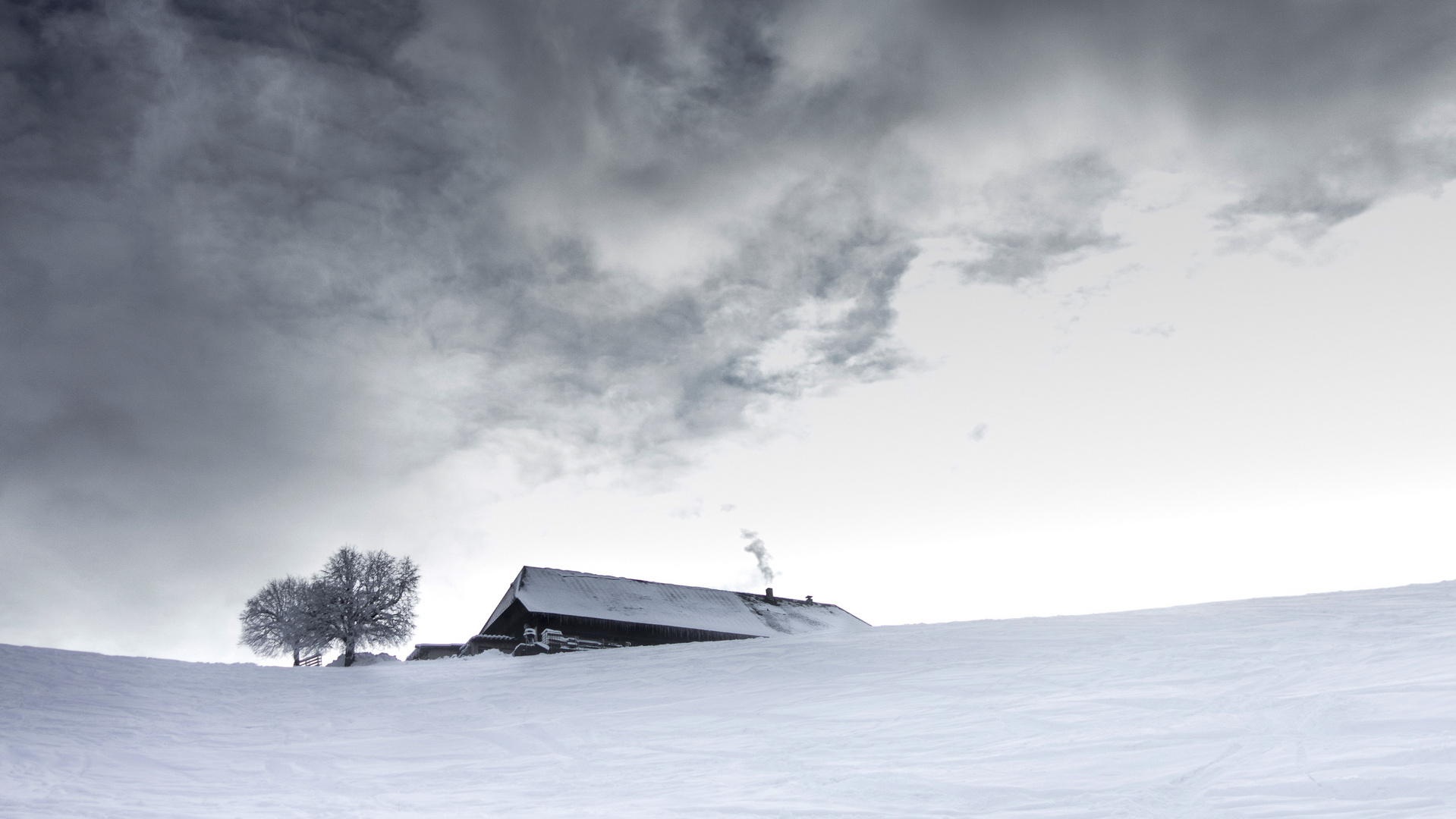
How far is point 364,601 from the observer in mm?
42219

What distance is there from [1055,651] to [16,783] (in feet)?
52.3

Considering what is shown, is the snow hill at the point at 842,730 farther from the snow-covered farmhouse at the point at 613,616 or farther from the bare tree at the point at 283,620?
the bare tree at the point at 283,620

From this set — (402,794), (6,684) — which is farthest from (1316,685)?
(6,684)

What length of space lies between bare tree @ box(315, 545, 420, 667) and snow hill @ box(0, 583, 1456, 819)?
23.4 metres

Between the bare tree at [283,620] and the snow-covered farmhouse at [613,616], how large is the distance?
8.25 metres

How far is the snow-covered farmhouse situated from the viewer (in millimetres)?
38500

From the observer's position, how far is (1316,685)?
33.6 ft

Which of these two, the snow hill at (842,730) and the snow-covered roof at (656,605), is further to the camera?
the snow-covered roof at (656,605)

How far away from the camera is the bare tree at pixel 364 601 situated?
136 feet

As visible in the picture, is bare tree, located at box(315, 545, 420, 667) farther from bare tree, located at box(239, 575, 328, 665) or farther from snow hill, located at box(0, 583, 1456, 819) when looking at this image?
snow hill, located at box(0, 583, 1456, 819)

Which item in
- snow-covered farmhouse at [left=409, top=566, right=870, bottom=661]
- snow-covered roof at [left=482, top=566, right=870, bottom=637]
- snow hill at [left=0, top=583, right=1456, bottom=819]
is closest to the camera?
snow hill at [left=0, top=583, right=1456, bottom=819]

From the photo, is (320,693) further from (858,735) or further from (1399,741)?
(1399,741)

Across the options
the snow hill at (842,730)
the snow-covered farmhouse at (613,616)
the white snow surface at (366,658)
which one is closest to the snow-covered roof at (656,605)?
the snow-covered farmhouse at (613,616)

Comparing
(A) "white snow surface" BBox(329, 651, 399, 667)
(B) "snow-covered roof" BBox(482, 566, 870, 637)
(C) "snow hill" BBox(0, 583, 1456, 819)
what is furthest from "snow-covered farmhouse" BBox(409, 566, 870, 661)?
(C) "snow hill" BBox(0, 583, 1456, 819)
